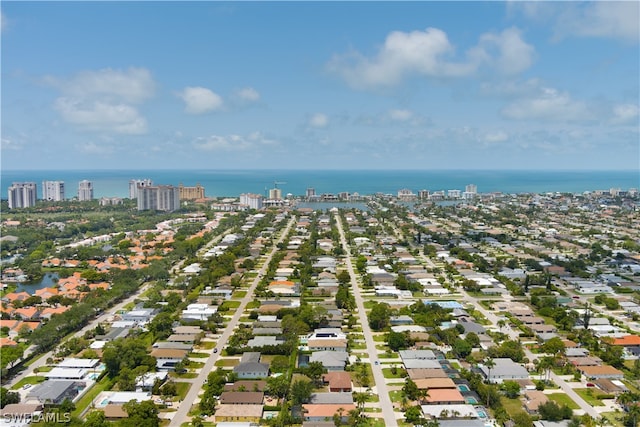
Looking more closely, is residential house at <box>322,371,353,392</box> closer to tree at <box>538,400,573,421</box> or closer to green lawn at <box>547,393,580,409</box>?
tree at <box>538,400,573,421</box>

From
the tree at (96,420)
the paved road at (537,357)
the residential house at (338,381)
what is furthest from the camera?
the residential house at (338,381)

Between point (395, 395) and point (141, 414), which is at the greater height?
point (141, 414)

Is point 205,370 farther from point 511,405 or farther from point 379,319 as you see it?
point 511,405

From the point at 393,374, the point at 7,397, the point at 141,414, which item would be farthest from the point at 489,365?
the point at 7,397

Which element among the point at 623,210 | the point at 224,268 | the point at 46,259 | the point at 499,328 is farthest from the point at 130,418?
the point at 623,210

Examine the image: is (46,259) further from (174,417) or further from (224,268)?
(174,417)

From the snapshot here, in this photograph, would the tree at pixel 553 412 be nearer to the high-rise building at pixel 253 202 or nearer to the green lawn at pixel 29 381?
the green lawn at pixel 29 381

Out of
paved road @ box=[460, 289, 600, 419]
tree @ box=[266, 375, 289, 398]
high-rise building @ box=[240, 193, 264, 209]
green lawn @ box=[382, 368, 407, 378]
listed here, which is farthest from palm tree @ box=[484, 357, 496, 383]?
high-rise building @ box=[240, 193, 264, 209]

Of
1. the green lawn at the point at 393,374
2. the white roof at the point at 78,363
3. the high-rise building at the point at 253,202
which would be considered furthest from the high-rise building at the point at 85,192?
the green lawn at the point at 393,374
